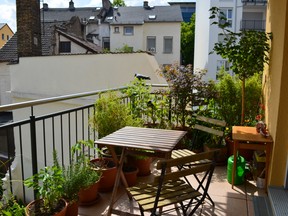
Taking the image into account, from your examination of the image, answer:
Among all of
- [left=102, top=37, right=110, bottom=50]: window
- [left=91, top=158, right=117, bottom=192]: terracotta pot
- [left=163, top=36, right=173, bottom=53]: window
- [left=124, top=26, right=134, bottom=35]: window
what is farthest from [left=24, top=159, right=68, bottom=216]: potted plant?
[left=102, top=37, right=110, bottom=50]: window

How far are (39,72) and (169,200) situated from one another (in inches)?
353

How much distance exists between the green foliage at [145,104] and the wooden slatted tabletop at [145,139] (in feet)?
4.00

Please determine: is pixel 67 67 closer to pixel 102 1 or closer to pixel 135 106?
pixel 135 106

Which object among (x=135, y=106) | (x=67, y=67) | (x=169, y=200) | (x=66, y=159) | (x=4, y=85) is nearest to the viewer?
(x=169, y=200)

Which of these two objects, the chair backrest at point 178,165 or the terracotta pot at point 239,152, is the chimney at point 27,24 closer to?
the terracotta pot at point 239,152

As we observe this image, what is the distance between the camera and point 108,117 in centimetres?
354

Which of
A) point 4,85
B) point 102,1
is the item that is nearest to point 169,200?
point 4,85

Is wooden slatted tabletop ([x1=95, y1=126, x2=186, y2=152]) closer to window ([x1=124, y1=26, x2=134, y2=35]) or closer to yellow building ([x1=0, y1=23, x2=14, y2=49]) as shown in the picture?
window ([x1=124, y1=26, x2=134, y2=35])

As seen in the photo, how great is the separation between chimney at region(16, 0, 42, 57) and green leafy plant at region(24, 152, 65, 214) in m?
9.67

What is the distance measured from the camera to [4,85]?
666 inches

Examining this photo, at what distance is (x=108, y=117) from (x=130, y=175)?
2.36 ft

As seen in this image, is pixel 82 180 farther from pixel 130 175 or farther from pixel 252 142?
pixel 252 142

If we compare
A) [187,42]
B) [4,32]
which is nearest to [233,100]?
[187,42]

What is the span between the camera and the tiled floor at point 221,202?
2938 millimetres
